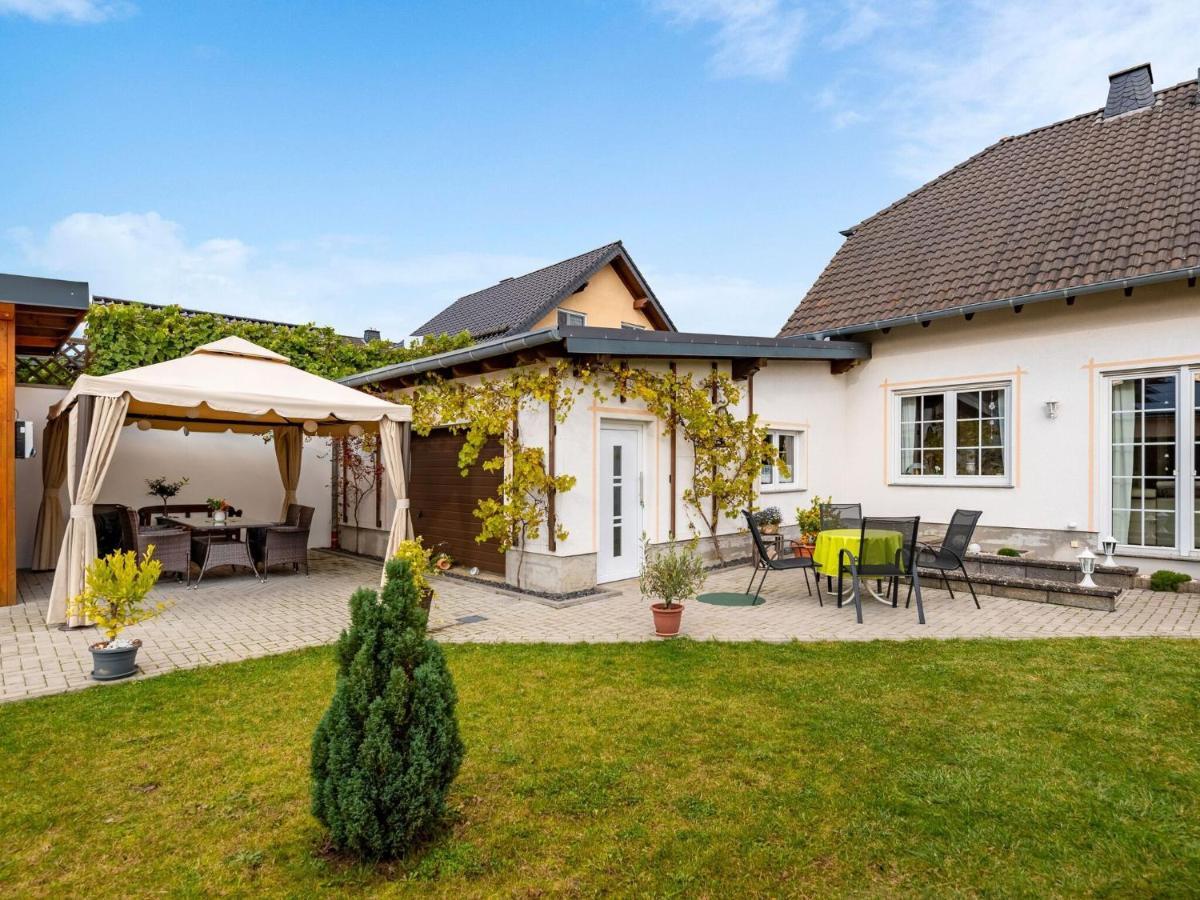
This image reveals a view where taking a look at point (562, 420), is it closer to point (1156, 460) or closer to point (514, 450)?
point (514, 450)

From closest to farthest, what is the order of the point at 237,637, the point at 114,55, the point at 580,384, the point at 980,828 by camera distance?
1. the point at 980,828
2. the point at 237,637
3. the point at 580,384
4. the point at 114,55

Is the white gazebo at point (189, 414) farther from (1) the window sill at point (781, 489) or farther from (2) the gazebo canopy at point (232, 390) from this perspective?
(1) the window sill at point (781, 489)

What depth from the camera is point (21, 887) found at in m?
2.50

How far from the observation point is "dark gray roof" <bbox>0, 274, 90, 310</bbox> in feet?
22.5

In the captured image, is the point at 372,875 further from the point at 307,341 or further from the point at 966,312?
the point at 307,341

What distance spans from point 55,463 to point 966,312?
12.9 meters

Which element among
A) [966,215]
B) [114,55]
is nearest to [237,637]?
[114,55]

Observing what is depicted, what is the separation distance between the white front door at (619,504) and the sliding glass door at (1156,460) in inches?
235

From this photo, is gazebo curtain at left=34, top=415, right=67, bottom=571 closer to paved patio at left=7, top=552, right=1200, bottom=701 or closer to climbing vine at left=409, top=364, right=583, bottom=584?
paved patio at left=7, top=552, right=1200, bottom=701

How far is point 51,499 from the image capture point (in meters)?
9.56

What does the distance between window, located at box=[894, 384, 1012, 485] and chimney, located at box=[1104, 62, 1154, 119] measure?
5.72 m

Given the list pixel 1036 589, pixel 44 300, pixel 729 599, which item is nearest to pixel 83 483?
pixel 44 300

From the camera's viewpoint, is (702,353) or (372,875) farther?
(702,353)

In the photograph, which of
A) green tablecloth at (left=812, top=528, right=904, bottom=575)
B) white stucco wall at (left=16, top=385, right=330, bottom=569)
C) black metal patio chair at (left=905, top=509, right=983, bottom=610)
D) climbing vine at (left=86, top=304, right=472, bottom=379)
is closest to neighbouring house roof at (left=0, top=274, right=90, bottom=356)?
climbing vine at (left=86, top=304, right=472, bottom=379)
